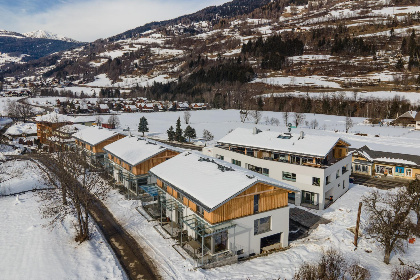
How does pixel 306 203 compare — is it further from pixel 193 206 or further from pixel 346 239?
pixel 193 206

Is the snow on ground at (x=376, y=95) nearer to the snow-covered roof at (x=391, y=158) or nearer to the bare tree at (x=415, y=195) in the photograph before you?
the snow-covered roof at (x=391, y=158)

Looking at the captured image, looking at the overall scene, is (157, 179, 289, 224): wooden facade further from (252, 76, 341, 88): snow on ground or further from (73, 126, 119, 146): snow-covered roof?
(252, 76, 341, 88): snow on ground

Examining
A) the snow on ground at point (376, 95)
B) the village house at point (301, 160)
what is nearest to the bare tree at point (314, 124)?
the snow on ground at point (376, 95)

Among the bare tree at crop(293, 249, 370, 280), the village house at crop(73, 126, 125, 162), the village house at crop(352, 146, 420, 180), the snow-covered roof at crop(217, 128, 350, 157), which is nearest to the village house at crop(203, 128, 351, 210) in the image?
the snow-covered roof at crop(217, 128, 350, 157)

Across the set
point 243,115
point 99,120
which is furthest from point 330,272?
point 99,120

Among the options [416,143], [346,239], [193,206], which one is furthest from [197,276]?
[416,143]

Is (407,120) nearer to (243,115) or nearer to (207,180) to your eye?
(243,115)

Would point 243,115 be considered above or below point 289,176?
above
